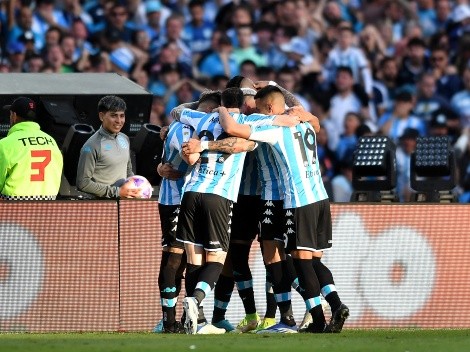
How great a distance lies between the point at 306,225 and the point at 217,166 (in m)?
0.93

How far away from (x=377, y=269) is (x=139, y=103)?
3.28 m

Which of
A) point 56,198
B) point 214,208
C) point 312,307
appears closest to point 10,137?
point 56,198

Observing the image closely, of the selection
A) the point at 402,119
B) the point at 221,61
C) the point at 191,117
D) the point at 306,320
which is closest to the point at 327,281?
the point at 306,320

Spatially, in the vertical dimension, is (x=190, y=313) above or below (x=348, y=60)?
below

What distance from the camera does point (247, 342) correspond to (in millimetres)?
11750

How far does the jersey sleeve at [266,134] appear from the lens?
12688 mm

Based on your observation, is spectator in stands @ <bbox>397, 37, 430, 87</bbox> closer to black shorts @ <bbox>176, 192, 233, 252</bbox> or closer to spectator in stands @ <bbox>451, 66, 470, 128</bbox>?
spectator in stands @ <bbox>451, 66, 470, 128</bbox>

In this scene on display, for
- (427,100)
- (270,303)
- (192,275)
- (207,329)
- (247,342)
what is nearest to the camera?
(247,342)

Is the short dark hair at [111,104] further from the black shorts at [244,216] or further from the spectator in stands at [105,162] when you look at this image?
the black shorts at [244,216]

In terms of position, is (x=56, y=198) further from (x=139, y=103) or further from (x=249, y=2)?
(x=249, y=2)

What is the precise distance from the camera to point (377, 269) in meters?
14.5

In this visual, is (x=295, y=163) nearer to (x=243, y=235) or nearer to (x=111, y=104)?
(x=243, y=235)

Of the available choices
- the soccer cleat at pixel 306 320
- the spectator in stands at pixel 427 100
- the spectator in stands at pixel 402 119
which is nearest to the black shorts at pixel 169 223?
the soccer cleat at pixel 306 320

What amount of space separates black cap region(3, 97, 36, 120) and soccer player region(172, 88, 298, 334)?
7.29 ft
